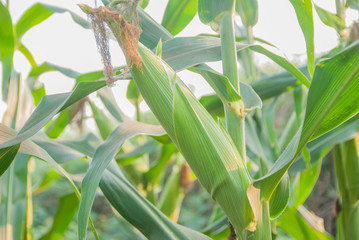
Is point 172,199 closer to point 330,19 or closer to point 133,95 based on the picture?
point 133,95

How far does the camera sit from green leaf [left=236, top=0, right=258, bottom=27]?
0.65 m

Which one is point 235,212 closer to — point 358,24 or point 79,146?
point 79,146

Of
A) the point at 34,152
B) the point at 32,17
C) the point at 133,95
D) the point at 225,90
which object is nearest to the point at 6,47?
the point at 32,17

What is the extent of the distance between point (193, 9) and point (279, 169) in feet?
1.17

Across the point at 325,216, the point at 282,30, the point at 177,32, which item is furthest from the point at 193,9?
the point at 325,216

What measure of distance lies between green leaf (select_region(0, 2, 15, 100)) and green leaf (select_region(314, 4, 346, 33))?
498 millimetres

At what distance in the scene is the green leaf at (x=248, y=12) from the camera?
65cm

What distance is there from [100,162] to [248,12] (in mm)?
383

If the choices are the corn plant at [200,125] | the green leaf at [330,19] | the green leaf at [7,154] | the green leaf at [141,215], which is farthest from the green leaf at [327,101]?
the green leaf at [330,19]

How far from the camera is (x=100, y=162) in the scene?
400 mm

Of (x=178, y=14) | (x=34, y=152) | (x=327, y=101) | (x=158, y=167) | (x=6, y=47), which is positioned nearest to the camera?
(x=327, y=101)

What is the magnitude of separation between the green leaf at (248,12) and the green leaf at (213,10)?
0.71 ft

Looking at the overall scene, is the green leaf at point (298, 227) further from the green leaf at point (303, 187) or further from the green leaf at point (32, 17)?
the green leaf at point (32, 17)

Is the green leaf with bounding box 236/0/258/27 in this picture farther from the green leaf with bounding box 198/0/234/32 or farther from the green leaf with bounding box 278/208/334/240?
the green leaf with bounding box 278/208/334/240
